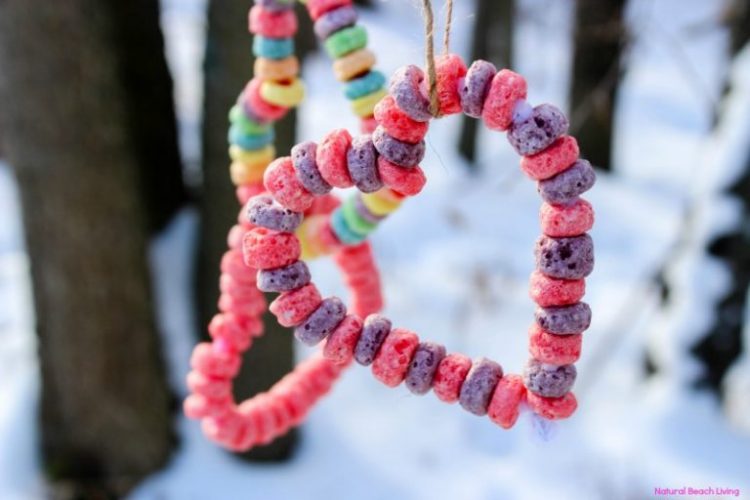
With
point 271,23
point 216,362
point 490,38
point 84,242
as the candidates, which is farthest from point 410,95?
point 490,38

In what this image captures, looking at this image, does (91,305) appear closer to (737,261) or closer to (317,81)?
(737,261)

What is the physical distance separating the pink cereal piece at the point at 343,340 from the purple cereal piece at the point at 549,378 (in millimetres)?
169

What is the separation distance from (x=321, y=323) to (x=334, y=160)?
0.16 metres

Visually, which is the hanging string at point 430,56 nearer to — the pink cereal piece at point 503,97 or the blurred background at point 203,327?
the pink cereal piece at point 503,97

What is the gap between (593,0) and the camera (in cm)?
371

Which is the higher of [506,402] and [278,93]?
[278,93]

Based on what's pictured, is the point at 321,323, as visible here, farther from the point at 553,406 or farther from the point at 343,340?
the point at 553,406

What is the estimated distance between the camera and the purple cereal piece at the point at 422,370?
0.74 metres

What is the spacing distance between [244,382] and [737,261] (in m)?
1.41

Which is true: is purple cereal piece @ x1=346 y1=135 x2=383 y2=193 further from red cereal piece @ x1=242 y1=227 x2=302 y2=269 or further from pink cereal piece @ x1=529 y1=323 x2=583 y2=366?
pink cereal piece @ x1=529 y1=323 x2=583 y2=366

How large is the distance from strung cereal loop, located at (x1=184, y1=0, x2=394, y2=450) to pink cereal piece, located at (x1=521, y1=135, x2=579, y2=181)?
0.28m

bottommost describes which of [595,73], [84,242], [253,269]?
[595,73]

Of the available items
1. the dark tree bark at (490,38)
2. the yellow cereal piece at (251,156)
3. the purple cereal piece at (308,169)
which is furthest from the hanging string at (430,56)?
the dark tree bark at (490,38)

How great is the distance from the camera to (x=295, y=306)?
28.8 inches
